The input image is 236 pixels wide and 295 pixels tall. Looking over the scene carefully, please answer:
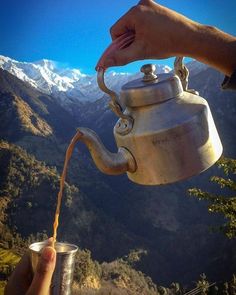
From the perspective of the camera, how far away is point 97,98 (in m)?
117

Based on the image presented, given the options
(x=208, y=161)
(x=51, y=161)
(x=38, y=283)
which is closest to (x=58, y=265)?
(x=38, y=283)

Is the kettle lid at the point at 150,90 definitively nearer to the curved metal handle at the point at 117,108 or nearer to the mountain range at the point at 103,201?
the curved metal handle at the point at 117,108

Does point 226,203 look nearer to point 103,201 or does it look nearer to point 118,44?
point 118,44

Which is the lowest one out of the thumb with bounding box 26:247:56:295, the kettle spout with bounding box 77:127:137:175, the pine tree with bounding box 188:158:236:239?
the thumb with bounding box 26:247:56:295

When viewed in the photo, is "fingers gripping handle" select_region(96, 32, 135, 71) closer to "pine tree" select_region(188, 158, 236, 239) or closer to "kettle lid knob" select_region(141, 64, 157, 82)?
"kettle lid knob" select_region(141, 64, 157, 82)

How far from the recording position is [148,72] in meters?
1.82

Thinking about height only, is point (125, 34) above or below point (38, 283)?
above

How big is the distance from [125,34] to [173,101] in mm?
375

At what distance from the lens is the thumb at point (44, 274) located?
1.17 meters

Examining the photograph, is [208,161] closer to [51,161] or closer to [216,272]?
[216,272]

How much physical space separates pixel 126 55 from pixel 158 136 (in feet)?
1.16

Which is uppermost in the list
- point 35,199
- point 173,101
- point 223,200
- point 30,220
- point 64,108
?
point 64,108

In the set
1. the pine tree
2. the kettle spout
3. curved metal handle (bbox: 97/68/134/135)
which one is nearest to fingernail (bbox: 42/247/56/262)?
the kettle spout

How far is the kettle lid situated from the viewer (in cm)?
167
